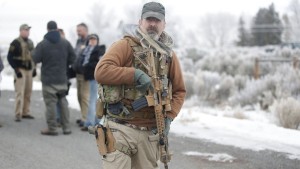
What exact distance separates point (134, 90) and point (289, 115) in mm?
6524

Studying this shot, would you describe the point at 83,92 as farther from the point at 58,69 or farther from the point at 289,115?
the point at 289,115

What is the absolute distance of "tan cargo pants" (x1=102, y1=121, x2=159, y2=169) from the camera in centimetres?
420

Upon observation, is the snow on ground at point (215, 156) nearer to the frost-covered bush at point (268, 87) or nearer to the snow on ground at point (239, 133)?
the snow on ground at point (239, 133)

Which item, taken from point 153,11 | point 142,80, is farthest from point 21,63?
point 142,80

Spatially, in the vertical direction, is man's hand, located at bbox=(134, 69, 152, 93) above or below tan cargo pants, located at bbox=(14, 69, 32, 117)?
above

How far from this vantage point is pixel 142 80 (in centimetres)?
407

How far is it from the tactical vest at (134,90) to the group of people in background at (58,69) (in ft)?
15.6

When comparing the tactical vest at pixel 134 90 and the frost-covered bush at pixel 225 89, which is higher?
the tactical vest at pixel 134 90

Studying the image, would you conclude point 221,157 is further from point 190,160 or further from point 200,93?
point 200,93

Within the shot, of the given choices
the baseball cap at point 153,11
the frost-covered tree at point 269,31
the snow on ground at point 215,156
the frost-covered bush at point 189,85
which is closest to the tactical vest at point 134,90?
the baseball cap at point 153,11

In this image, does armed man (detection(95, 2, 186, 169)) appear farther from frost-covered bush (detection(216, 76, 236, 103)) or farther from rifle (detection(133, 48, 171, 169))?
frost-covered bush (detection(216, 76, 236, 103))

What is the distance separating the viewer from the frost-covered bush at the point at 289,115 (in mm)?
9969

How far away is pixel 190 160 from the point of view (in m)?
7.41

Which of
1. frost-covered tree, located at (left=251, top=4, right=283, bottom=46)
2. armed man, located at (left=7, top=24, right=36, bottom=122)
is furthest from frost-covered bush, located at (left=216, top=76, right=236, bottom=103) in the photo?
frost-covered tree, located at (left=251, top=4, right=283, bottom=46)
